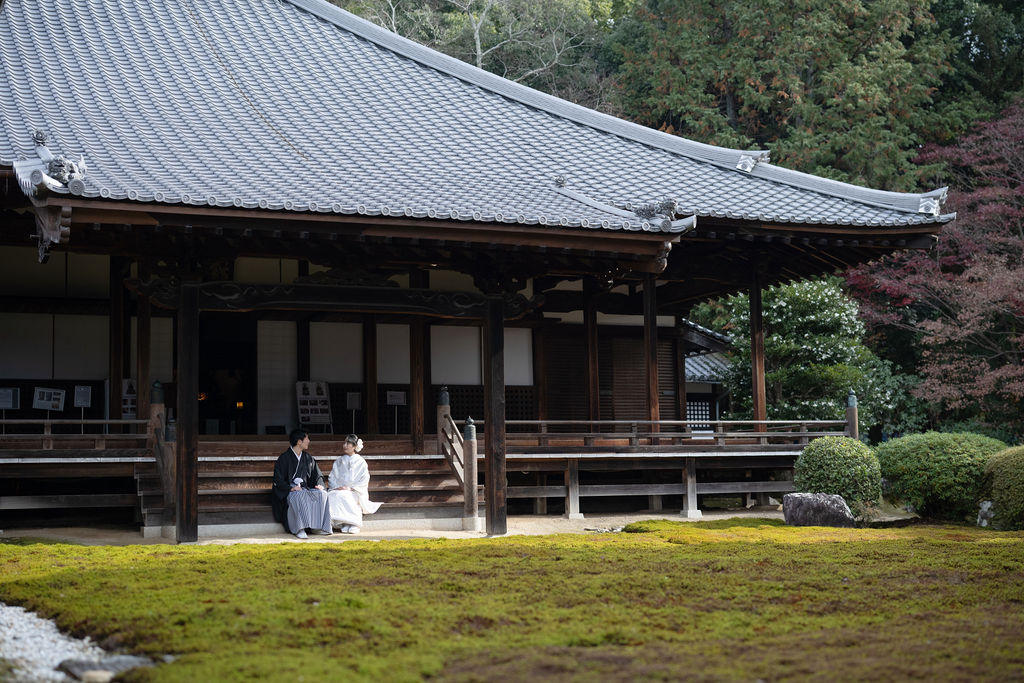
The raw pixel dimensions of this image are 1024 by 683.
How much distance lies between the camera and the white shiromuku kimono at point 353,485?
1300 centimetres

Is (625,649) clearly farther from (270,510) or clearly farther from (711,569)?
(270,510)

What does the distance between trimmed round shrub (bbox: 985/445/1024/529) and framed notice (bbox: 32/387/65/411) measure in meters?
12.3

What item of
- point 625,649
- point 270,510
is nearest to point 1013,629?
point 625,649

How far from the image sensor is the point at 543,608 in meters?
7.32

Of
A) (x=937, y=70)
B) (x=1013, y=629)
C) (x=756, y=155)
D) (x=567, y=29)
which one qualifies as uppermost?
(x=567, y=29)

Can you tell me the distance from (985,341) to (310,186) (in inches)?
755

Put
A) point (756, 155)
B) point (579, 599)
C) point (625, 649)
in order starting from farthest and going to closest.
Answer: point (756, 155), point (579, 599), point (625, 649)

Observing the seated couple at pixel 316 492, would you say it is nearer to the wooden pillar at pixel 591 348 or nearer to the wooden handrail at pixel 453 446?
the wooden handrail at pixel 453 446

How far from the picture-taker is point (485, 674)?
18.1ft

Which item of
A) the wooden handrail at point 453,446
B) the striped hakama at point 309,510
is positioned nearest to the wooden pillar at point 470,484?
the wooden handrail at point 453,446

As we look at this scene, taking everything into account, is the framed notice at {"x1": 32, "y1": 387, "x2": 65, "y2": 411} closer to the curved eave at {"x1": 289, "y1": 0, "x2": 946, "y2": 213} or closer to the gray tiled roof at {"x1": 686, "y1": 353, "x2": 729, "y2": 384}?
the curved eave at {"x1": 289, "y1": 0, "x2": 946, "y2": 213}

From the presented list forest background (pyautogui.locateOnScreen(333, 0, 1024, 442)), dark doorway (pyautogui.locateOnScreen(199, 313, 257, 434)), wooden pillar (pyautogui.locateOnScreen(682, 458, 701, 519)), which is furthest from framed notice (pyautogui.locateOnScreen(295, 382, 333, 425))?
forest background (pyautogui.locateOnScreen(333, 0, 1024, 442))

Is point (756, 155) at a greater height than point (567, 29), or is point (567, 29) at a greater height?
point (567, 29)

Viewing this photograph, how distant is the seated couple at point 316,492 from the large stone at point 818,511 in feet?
17.4
